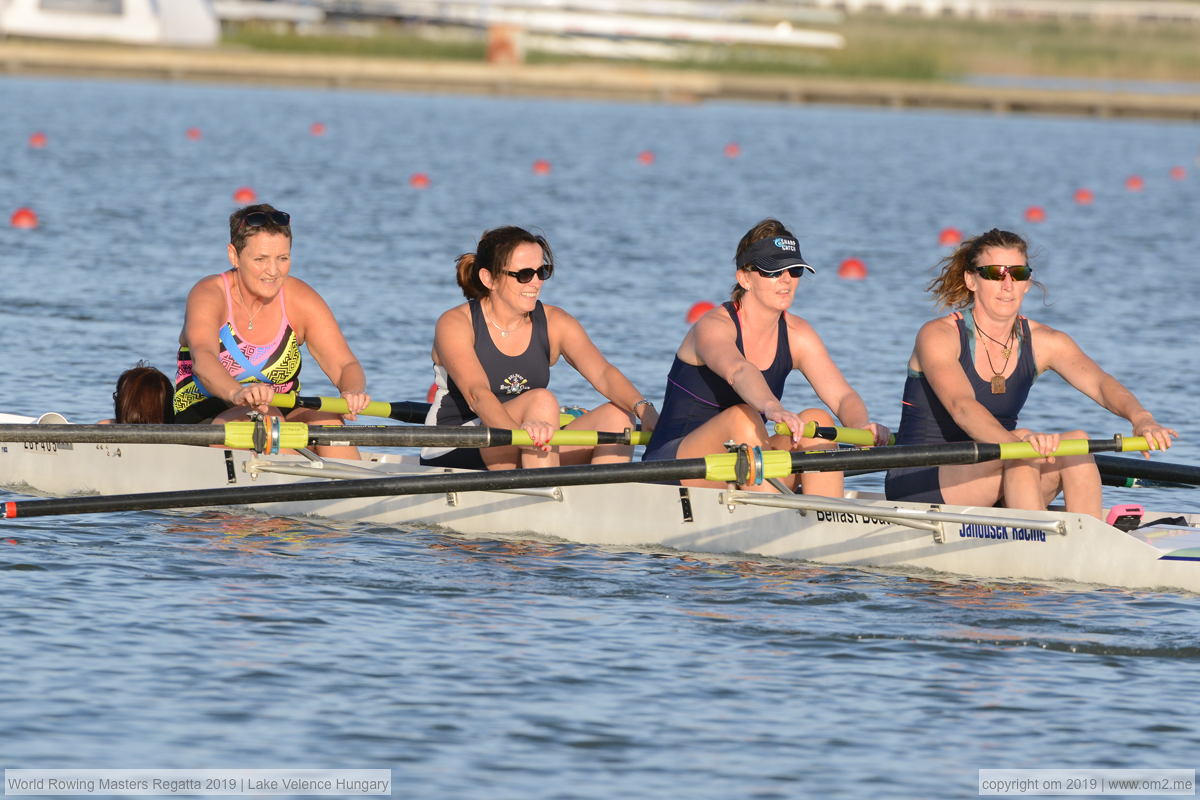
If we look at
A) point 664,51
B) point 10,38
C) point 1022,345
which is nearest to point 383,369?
point 1022,345

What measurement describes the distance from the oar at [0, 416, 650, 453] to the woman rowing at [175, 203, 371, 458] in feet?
1.00

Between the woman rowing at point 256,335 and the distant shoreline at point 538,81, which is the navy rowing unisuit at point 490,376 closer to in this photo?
the woman rowing at point 256,335

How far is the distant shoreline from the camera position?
52656mm

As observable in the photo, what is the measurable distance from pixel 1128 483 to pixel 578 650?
10.4ft

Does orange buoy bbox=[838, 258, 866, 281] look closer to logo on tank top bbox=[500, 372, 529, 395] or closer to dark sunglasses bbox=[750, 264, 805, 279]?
logo on tank top bbox=[500, 372, 529, 395]

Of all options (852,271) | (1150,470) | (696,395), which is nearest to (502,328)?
(696,395)

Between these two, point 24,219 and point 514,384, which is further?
point 24,219

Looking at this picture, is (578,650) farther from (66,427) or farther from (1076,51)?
(1076,51)

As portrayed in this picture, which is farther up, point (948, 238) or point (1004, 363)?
point (948, 238)

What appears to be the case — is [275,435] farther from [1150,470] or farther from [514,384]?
[1150,470]

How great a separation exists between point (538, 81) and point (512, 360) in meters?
47.8

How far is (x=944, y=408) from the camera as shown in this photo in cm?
851

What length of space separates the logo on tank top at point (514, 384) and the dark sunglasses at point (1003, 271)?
7.39 ft

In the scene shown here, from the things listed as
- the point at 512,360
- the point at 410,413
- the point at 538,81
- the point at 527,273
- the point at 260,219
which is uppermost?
the point at 538,81
